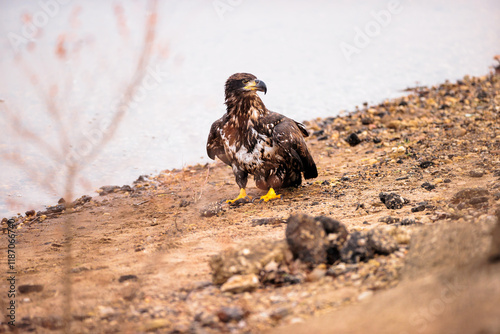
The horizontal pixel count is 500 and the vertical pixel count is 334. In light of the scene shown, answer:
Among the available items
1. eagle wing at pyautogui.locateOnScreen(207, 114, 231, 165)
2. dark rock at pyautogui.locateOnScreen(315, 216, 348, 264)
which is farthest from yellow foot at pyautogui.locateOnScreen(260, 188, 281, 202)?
dark rock at pyautogui.locateOnScreen(315, 216, 348, 264)

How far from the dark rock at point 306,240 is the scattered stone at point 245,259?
129 millimetres

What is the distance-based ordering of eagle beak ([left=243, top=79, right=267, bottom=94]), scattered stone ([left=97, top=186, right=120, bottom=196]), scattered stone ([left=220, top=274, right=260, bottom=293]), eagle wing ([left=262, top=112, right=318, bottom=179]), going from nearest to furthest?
scattered stone ([left=220, top=274, right=260, bottom=293]) < eagle beak ([left=243, top=79, right=267, bottom=94]) < eagle wing ([left=262, top=112, right=318, bottom=179]) < scattered stone ([left=97, top=186, right=120, bottom=196])

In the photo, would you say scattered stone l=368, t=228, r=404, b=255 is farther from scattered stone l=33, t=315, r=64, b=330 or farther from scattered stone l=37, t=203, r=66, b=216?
scattered stone l=37, t=203, r=66, b=216

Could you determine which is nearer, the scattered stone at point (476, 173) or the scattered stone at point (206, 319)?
the scattered stone at point (206, 319)

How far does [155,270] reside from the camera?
4.45m

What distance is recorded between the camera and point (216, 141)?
7715 millimetres

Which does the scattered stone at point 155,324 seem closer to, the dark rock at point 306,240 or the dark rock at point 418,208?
the dark rock at point 306,240

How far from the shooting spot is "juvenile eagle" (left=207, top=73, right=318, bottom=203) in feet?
23.2

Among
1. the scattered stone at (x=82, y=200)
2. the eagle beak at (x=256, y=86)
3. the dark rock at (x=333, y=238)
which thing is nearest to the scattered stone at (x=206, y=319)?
the dark rock at (x=333, y=238)

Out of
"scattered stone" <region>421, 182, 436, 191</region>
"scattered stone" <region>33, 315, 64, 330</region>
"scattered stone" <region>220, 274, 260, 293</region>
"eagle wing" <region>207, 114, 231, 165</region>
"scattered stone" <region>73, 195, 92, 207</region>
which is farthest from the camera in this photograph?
"scattered stone" <region>73, 195, 92, 207</region>

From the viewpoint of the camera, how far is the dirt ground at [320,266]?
118 inches

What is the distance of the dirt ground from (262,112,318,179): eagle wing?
506 millimetres

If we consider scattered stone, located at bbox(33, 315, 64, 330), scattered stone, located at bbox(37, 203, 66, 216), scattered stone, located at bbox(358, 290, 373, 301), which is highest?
scattered stone, located at bbox(37, 203, 66, 216)

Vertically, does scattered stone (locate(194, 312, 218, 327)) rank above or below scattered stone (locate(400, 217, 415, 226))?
below
